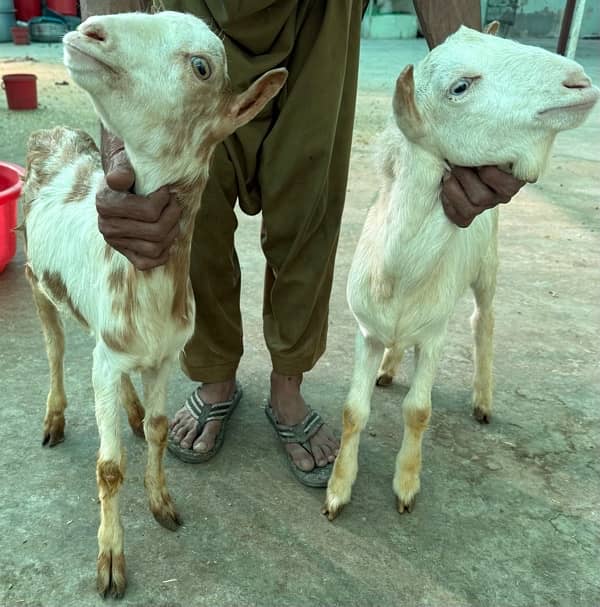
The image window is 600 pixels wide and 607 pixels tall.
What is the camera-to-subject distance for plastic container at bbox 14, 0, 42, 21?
1271cm

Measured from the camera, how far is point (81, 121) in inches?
244

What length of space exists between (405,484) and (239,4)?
1.47 meters

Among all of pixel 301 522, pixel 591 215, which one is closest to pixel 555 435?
pixel 301 522

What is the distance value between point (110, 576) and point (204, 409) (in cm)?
74

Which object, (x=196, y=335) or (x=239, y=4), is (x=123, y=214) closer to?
(x=239, y=4)

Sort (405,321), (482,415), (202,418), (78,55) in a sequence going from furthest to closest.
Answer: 1. (482,415)
2. (202,418)
3. (405,321)
4. (78,55)

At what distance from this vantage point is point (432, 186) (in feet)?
5.45

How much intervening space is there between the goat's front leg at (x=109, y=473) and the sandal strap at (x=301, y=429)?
68 centimetres

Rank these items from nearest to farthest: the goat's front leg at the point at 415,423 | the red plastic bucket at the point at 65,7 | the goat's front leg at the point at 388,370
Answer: the goat's front leg at the point at 415,423 < the goat's front leg at the point at 388,370 < the red plastic bucket at the point at 65,7

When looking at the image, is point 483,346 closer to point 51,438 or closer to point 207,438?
point 207,438

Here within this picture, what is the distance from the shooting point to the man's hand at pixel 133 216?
148 cm

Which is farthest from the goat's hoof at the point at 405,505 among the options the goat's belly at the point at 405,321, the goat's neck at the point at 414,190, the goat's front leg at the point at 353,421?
the goat's neck at the point at 414,190

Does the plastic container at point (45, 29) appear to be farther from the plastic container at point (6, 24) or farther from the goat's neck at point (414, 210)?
the goat's neck at point (414, 210)

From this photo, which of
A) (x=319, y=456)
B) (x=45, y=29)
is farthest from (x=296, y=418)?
(x=45, y=29)
